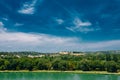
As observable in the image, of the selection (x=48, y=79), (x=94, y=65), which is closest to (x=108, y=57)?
(x=94, y=65)

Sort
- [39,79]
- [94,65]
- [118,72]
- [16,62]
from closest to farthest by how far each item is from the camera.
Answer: [39,79] < [118,72] < [94,65] < [16,62]

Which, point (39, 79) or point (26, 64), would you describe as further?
point (26, 64)

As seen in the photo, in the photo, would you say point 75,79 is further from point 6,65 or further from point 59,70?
point 6,65

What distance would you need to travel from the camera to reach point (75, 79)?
42719 millimetres

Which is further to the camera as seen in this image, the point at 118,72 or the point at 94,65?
the point at 94,65

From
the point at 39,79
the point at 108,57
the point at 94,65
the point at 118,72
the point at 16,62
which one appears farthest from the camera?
the point at 108,57

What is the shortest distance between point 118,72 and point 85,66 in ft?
26.8

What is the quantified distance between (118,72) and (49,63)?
17238 millimetres

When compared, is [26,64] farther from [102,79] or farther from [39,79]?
[102,79]

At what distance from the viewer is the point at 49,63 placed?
63.3 m

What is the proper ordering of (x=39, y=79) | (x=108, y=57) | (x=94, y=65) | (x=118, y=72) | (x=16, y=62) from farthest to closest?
(x=108, y=57)
(x=16, y=62)
(x=94, y=65)
(x=118, y=72)
(x=39, y=79)

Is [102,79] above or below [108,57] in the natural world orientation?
below

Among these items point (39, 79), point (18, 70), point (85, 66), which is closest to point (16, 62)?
point (18, 70)

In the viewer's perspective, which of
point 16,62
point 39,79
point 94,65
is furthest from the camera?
point 16,62
